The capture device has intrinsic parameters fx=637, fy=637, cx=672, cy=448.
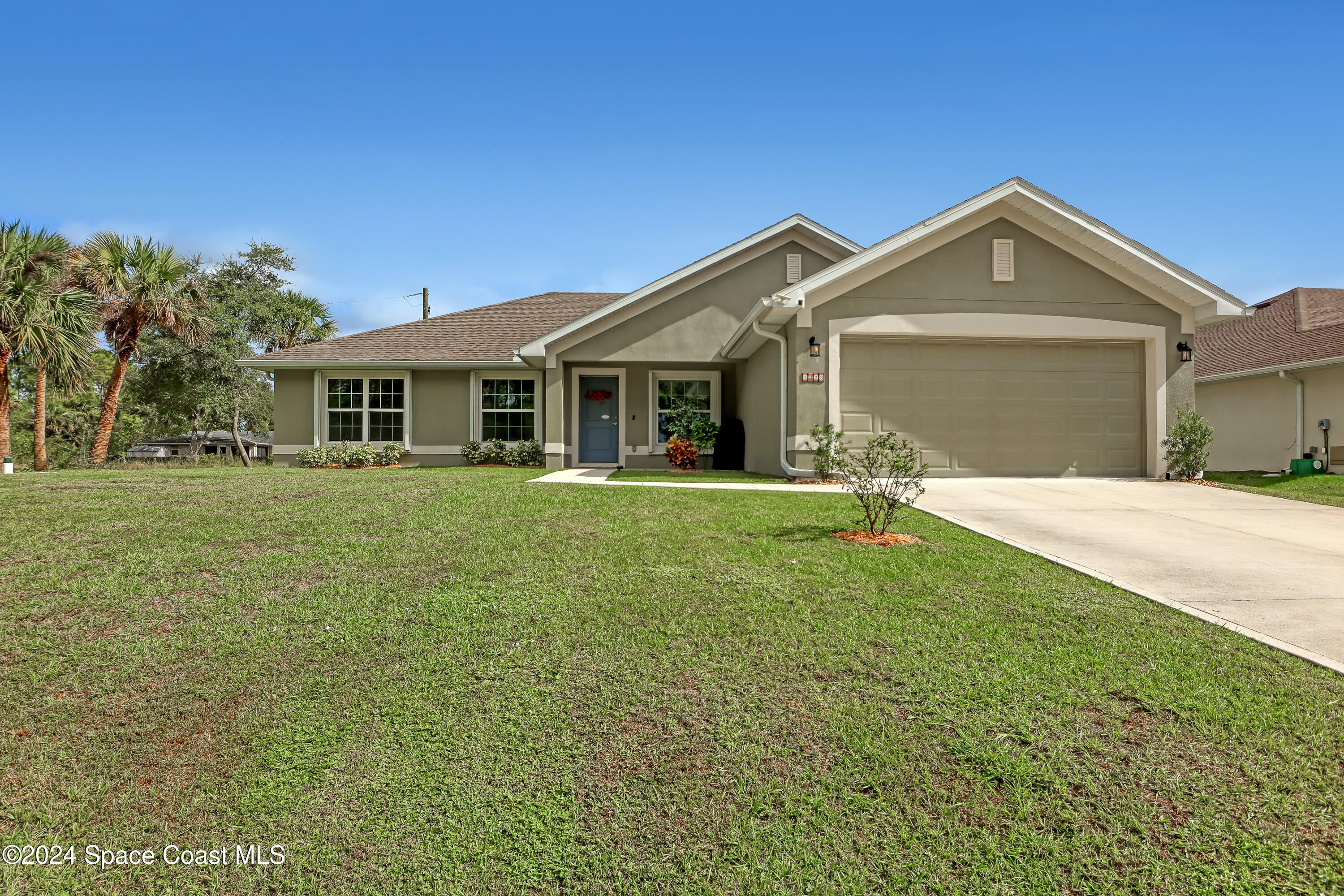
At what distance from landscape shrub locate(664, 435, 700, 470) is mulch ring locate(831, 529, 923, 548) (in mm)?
8493

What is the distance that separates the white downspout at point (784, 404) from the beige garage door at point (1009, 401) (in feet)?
3.23

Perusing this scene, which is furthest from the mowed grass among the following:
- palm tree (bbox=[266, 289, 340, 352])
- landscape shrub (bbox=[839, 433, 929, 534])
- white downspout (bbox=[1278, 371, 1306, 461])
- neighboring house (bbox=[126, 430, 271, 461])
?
neighboring house (bbox=[126, 430, 271, 461])

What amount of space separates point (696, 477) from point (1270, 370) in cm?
1457

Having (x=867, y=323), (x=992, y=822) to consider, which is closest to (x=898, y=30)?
(x=867, y=323)

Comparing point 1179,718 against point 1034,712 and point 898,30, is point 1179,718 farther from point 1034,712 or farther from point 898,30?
point 898,30

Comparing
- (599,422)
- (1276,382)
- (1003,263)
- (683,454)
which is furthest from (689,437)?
(1276,382)

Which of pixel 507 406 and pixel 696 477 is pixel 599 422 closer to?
pixel 507 406

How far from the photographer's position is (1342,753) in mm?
2750

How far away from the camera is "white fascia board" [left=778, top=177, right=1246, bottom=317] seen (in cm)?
1049

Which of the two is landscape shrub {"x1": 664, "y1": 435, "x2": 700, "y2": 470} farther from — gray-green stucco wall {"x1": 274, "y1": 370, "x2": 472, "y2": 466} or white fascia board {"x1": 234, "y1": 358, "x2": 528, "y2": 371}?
gray-green stucco wall {"x1": 274, "y1": 370, "x2": 472, "y2": 466}

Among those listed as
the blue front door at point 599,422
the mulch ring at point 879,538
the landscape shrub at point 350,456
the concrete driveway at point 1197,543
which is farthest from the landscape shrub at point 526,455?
the mulch ring at point 879,538

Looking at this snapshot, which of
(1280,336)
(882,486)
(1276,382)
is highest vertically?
(1280,336)

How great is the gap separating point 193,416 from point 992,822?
35450mm

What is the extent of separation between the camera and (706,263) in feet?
46.9
